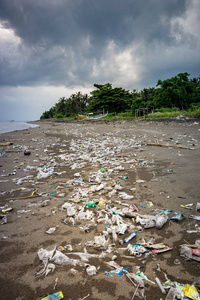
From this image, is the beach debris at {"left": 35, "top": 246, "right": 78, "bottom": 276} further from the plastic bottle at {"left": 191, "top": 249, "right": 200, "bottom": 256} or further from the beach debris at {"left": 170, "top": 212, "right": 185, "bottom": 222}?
the beach debris at {"left": 170, "top": 212, "right": 185, "bottom": 222}

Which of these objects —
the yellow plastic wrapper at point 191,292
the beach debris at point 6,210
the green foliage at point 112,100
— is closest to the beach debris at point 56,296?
the yellow plastic wrapper at point 191,292

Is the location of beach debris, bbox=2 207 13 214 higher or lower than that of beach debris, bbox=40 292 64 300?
higher

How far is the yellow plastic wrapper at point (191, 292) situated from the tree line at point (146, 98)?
2129 cm

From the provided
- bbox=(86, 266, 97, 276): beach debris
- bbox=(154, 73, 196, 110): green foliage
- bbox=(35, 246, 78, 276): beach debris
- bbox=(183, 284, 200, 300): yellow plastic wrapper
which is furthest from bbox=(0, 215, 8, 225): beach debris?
bbox=(154, 73, 196, 110): green foliage

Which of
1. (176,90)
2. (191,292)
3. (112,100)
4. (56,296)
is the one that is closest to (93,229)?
(56,296)

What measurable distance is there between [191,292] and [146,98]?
44095 mm

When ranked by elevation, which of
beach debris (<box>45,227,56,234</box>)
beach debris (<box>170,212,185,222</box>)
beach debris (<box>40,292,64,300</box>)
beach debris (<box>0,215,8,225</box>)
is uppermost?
beach debris (<box>170,212,185,222</box>)

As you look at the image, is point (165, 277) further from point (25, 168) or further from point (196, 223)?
point (25, 168)

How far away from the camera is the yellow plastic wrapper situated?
1.20 metres

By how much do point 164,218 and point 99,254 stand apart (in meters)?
1.01

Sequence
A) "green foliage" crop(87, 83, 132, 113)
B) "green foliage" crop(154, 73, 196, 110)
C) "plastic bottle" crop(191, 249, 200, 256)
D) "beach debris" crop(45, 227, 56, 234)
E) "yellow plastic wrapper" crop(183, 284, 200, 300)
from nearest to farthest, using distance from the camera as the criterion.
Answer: "yellow plastic wrapper" crop(183, 284, 200, 300) → "plastic bottle" crop(191, 249, 200, 256) → "beach debris" crop(45, 227, 56, 234) → "green foliage" crop(154, 73, 196, 110) → "green foliage" crop(87, 83, 132, 113)

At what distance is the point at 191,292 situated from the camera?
4.02ft

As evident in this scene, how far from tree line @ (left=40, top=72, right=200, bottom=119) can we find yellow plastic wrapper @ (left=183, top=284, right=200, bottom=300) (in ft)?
69.8

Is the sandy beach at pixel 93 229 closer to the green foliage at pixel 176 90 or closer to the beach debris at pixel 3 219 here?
the beach debris at pixel 3 219
